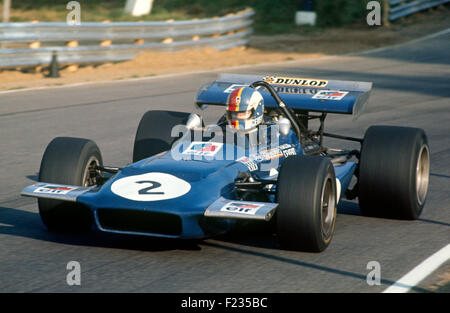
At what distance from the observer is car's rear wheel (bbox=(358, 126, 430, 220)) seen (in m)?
7.45

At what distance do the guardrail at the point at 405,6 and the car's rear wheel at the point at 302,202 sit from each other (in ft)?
76.7

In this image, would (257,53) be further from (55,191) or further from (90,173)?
(55,191)

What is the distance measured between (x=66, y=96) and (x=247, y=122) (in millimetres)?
9033

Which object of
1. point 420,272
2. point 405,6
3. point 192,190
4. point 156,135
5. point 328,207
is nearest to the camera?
point 420,272

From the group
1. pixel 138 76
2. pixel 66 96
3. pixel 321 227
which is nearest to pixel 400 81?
pixel 138 76

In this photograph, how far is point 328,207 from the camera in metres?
6.76

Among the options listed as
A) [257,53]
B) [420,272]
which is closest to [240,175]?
[420,272]

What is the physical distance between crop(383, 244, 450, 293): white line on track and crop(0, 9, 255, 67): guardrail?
12.3 meters

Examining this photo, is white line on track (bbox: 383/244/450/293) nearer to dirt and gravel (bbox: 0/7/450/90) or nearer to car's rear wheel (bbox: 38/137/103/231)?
car's rear wheel (bbox: 38/137/103/231)

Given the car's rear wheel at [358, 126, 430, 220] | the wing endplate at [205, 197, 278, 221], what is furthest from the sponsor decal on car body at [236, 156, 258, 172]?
the car's rear wheel at [358, 126, 430, 220]

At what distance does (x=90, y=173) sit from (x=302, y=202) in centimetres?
201
